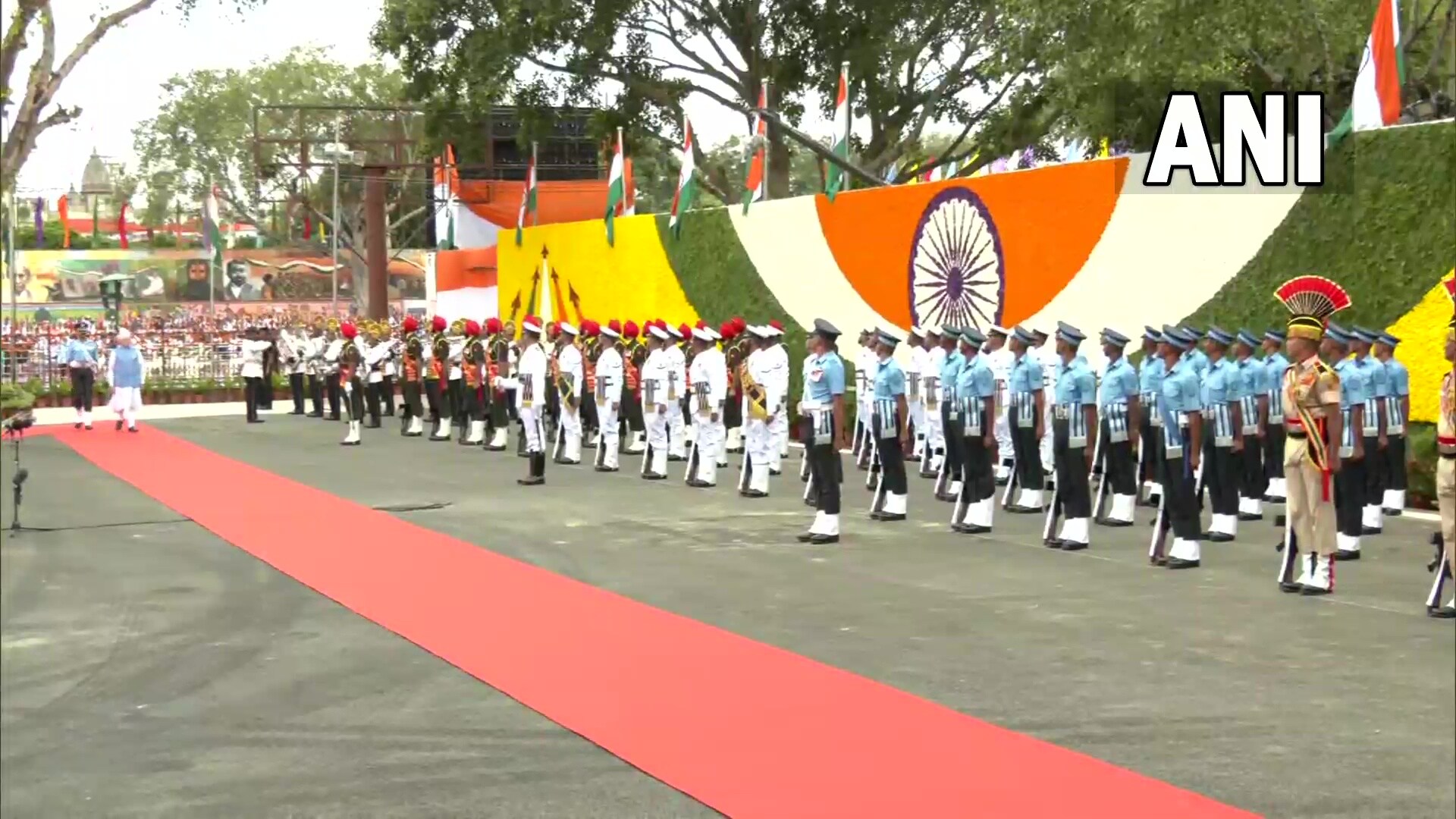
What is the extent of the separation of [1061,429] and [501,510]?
19.9 ft

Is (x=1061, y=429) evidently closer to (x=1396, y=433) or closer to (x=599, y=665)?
(x=1396, y=433)

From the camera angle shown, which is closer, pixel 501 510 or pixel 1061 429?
pixel 1061 429

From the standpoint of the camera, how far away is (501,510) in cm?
1716

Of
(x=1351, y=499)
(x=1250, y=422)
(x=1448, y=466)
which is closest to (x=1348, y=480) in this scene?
(x=1351, y=499)

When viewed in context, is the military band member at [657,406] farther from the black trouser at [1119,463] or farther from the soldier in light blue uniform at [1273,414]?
the soldier in light blue uniform at [1273,414]

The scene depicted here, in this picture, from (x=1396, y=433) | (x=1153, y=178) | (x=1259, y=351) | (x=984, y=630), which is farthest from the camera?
(x=1153, y=178)

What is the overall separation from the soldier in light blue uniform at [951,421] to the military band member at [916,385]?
2199mm

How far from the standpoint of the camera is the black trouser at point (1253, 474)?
15344mm

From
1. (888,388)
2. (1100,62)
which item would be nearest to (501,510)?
(888,388)

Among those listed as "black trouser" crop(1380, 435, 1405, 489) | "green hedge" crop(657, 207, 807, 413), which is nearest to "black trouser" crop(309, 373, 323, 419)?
"green hedge" crop(657, 207, 807, 413)

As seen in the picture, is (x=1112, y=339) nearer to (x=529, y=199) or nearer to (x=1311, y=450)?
(x=1311, y=450)

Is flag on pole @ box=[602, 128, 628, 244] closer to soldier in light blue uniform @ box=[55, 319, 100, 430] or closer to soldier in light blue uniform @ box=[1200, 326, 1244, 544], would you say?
Result: soldier in light blue uniform @ box=[55, 319, 100, 430]

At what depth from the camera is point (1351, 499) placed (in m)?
13.0

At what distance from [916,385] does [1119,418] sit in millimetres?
6833
